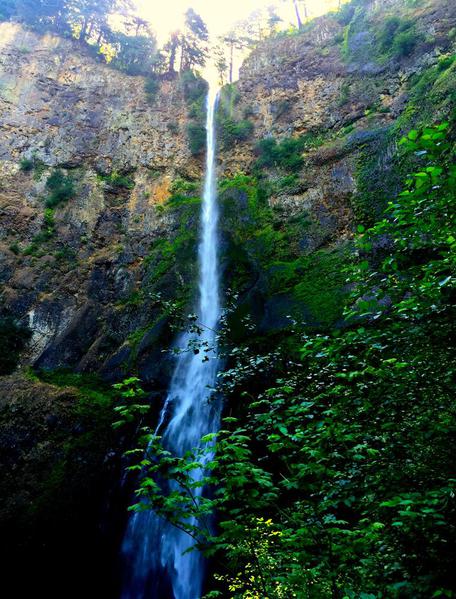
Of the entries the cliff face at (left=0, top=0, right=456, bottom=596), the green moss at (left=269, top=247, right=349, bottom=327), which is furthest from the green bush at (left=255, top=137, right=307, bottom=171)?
the green moss at (left=269, top=247, right=349, bottom=327)

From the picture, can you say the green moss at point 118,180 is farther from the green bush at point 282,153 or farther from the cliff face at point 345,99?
the green bush at point 282,153

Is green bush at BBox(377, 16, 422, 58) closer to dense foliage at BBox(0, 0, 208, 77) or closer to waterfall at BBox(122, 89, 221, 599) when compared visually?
waterfall at BBox(122, 89, 221, 599)

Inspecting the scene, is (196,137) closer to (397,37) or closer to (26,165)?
(26,165)

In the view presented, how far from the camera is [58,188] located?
60.5ft

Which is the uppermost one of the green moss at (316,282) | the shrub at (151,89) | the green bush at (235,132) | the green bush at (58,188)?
the shrub at (151,89)

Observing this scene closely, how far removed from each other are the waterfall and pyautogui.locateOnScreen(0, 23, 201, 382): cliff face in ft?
9.80

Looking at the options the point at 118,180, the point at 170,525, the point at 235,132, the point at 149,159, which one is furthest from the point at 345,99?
the point at 170,525

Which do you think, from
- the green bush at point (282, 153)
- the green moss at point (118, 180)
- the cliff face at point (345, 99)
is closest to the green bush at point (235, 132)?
the cliff face at point (345, 99)

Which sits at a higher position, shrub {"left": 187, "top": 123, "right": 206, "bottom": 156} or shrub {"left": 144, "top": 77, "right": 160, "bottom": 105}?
shrub {"left": 144, "top": 77, "right": 160, "bottom": 105}

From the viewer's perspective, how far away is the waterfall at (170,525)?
827 centimetres

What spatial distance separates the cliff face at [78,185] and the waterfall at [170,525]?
9.80ft

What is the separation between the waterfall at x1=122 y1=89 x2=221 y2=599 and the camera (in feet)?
27.1

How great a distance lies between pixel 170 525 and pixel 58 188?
1553 centimetres

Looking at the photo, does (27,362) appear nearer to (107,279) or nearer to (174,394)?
(107,279)
